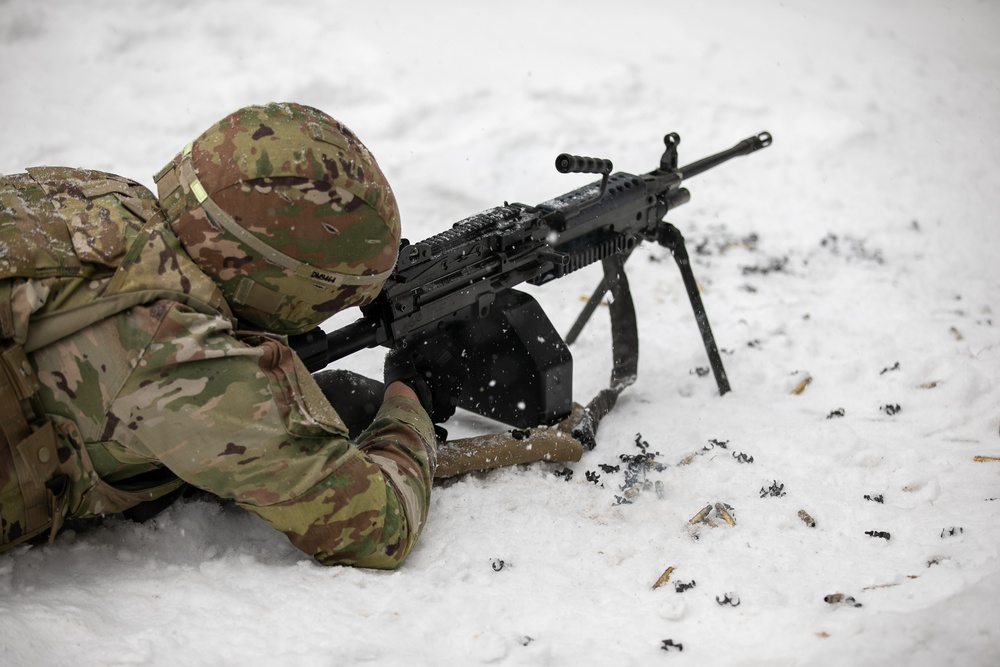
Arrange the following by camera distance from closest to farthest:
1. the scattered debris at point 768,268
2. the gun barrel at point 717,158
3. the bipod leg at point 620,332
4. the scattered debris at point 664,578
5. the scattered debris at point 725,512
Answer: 1. the scattered debris at point 664,578
2. the scattered debris at point 725,512
3. the bipod leg at point 620,332
4. the gun barrel at point 717,158
5. the scattered debris at point 768,268

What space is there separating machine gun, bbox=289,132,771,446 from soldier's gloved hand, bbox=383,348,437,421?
61 mm

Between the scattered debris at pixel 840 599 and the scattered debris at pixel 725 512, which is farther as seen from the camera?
the scattered debris at pixel 725 512

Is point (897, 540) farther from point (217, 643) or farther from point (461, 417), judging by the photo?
point (217, 643)

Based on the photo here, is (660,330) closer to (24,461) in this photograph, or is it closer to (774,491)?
(774,491)

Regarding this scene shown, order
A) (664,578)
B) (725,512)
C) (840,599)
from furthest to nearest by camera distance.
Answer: (725,512) → (664,578) → (840,599)

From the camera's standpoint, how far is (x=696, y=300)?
15.8ft

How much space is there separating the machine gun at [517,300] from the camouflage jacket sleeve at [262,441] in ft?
2.14

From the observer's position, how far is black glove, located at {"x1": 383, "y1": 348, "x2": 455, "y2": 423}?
3.74 metres

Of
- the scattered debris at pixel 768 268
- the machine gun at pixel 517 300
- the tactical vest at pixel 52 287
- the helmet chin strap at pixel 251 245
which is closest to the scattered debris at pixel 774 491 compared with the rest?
the machine gun at pixel 517 300

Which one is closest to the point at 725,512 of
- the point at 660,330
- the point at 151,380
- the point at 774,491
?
the point at 774,491

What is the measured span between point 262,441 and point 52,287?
0.73 metres

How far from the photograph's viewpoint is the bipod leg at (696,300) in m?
4.78

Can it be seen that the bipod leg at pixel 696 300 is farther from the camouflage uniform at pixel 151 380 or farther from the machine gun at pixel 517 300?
the camouflage uniform at pixel 151 380

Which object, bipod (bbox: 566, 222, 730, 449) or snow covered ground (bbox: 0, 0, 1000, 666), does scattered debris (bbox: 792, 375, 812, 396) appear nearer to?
snow covered ground (bbox: 0, 0, 1000, 666)
